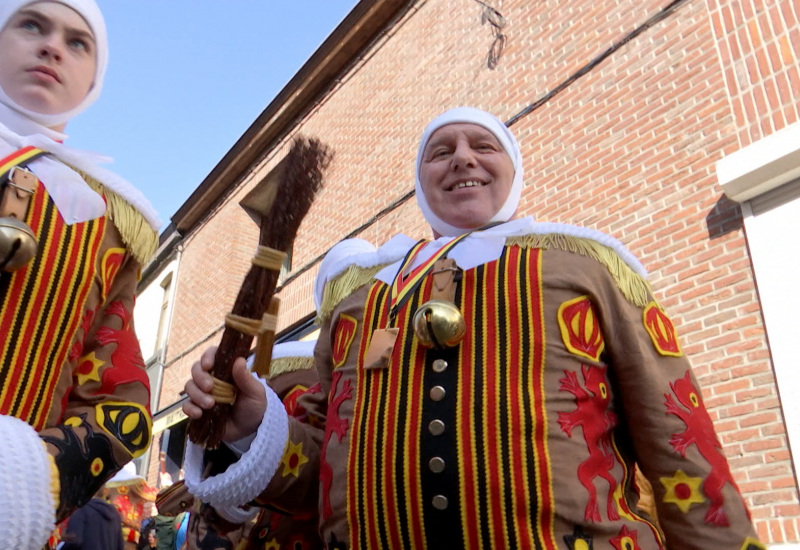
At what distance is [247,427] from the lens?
168 cm

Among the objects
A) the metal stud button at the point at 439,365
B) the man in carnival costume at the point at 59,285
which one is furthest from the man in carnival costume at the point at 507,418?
the man in carnival costume at the point at 59,285

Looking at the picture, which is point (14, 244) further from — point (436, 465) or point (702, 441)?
point (702, 441)

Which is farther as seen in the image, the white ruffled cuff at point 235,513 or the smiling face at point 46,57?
the white ruffled cuff at point 235,513

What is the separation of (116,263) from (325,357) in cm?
66

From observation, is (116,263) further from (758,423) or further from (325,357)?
(758,423)

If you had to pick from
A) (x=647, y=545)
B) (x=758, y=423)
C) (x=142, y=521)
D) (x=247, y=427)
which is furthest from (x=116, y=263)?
(x=142, y=521)

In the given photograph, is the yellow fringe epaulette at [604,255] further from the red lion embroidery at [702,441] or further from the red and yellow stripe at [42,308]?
the red and yellow stripe at [42,308]

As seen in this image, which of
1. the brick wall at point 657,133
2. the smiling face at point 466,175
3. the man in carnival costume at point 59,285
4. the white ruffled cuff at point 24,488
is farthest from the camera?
the brick wall at point 657,133

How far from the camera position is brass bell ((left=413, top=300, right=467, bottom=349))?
60.8 inches

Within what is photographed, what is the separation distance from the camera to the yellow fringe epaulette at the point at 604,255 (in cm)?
167

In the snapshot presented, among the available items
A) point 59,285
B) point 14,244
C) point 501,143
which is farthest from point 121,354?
point 501,143

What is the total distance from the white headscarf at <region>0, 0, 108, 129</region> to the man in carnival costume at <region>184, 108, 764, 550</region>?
29.8 inches

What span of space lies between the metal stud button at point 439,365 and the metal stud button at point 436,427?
0.12 metres

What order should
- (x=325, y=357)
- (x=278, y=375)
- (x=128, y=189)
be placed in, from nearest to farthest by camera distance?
(x=128, y=189) < (x=325, y=357) < (x=278, y=375)
